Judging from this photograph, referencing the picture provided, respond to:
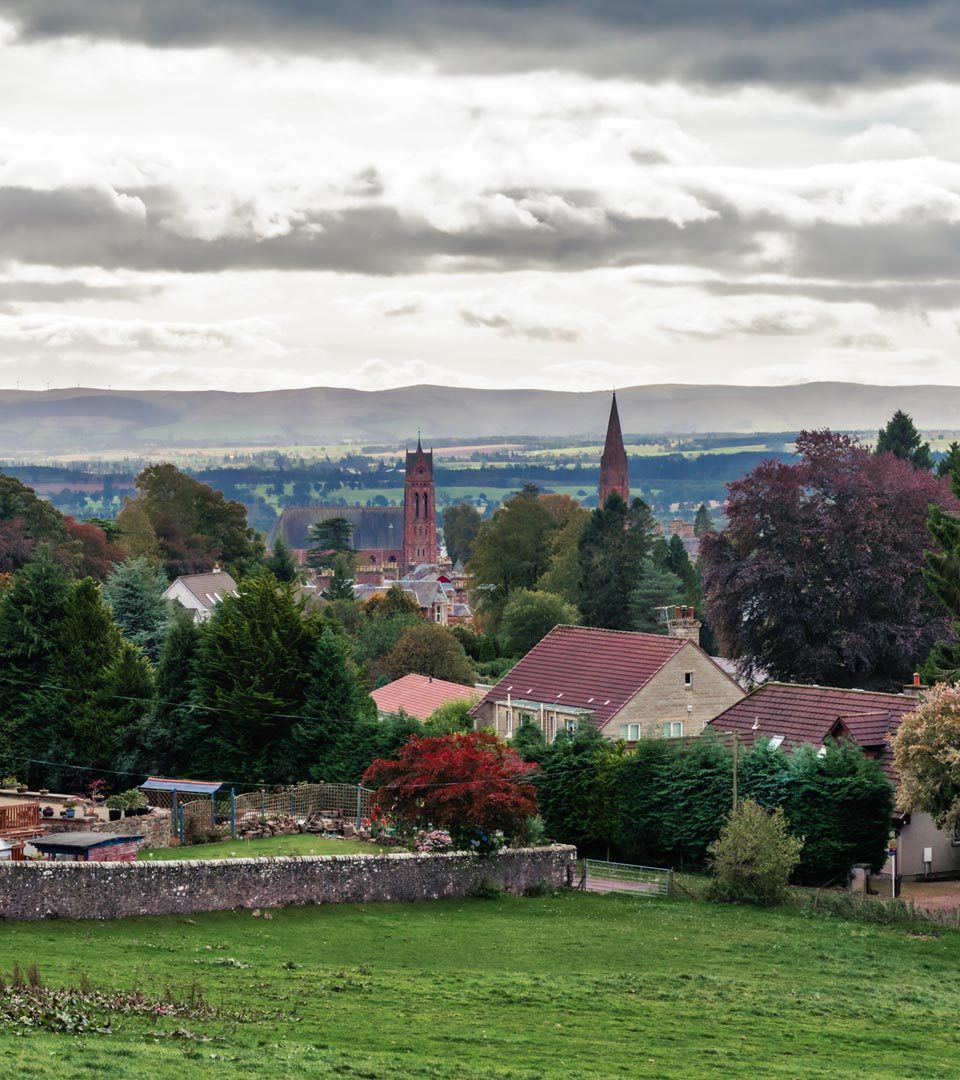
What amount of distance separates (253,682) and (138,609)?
22069 millimetres

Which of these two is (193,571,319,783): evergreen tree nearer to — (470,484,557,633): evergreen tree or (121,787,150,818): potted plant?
(121,787,150,818): potted plant

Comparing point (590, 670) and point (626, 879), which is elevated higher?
point (590, 670)

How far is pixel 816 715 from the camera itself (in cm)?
4919

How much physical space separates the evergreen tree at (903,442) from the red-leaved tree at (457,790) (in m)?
65.3

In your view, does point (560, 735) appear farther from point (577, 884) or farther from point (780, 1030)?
point (780, 1030)

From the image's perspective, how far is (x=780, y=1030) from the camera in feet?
81.1

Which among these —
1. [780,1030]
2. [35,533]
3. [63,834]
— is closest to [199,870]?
[63,834]

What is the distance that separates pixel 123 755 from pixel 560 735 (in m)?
16.2

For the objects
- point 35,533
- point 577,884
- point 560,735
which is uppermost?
point 35,533

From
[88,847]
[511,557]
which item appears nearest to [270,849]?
[88,847]

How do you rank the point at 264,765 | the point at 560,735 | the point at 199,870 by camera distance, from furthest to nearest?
the point at 264,765 < the point at 560,735 < the point at 199,870

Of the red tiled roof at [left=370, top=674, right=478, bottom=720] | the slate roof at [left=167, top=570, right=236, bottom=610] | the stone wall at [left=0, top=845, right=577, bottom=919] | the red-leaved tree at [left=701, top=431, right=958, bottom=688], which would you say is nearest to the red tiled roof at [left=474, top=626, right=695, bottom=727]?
the red tiled roof at [left=370, top=674, right=478, bottom=720]

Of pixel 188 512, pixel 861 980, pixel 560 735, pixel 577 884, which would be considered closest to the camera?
pixel 861 980

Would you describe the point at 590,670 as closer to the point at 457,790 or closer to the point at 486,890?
the point at 457,790
